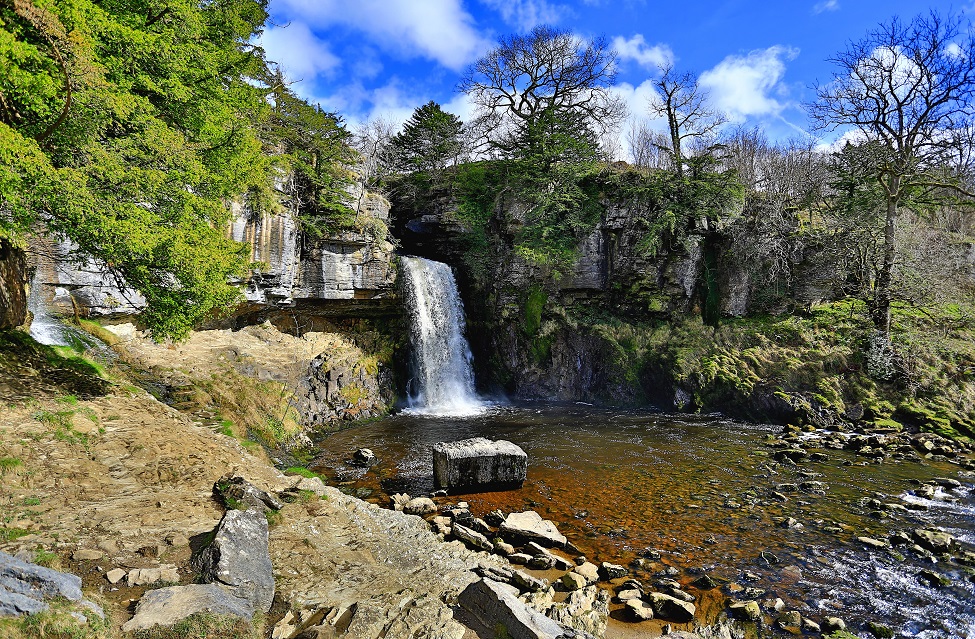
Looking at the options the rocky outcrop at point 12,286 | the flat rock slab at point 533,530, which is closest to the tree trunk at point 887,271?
the flat rock slab at point 533,530

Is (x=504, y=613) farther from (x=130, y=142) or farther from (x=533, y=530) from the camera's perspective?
(x=130, y=142)

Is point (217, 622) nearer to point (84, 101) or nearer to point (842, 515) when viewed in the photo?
point (84, 101)

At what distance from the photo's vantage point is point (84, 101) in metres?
6.80

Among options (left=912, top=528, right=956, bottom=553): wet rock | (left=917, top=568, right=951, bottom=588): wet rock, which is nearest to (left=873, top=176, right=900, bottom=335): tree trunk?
(left=912, top=528, right=956, bottom=553): wet rock

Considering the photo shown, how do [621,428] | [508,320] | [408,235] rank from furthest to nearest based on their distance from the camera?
[408,235] → [508,320] → [621,428]

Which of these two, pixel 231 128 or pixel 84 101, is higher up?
pixel 231 128

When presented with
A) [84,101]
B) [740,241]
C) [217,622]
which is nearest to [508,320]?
[740,241]

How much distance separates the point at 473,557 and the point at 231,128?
12363 mm

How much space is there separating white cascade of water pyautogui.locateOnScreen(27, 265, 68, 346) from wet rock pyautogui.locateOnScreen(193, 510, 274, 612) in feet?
27.2

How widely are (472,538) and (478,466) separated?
8.55ft

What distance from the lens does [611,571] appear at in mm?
6273

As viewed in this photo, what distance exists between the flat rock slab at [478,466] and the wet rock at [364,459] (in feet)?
8.51

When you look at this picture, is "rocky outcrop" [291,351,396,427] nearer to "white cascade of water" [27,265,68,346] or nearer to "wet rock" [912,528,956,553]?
"white cascade of water" [27,265,68,346]

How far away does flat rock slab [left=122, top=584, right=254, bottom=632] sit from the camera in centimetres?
345
